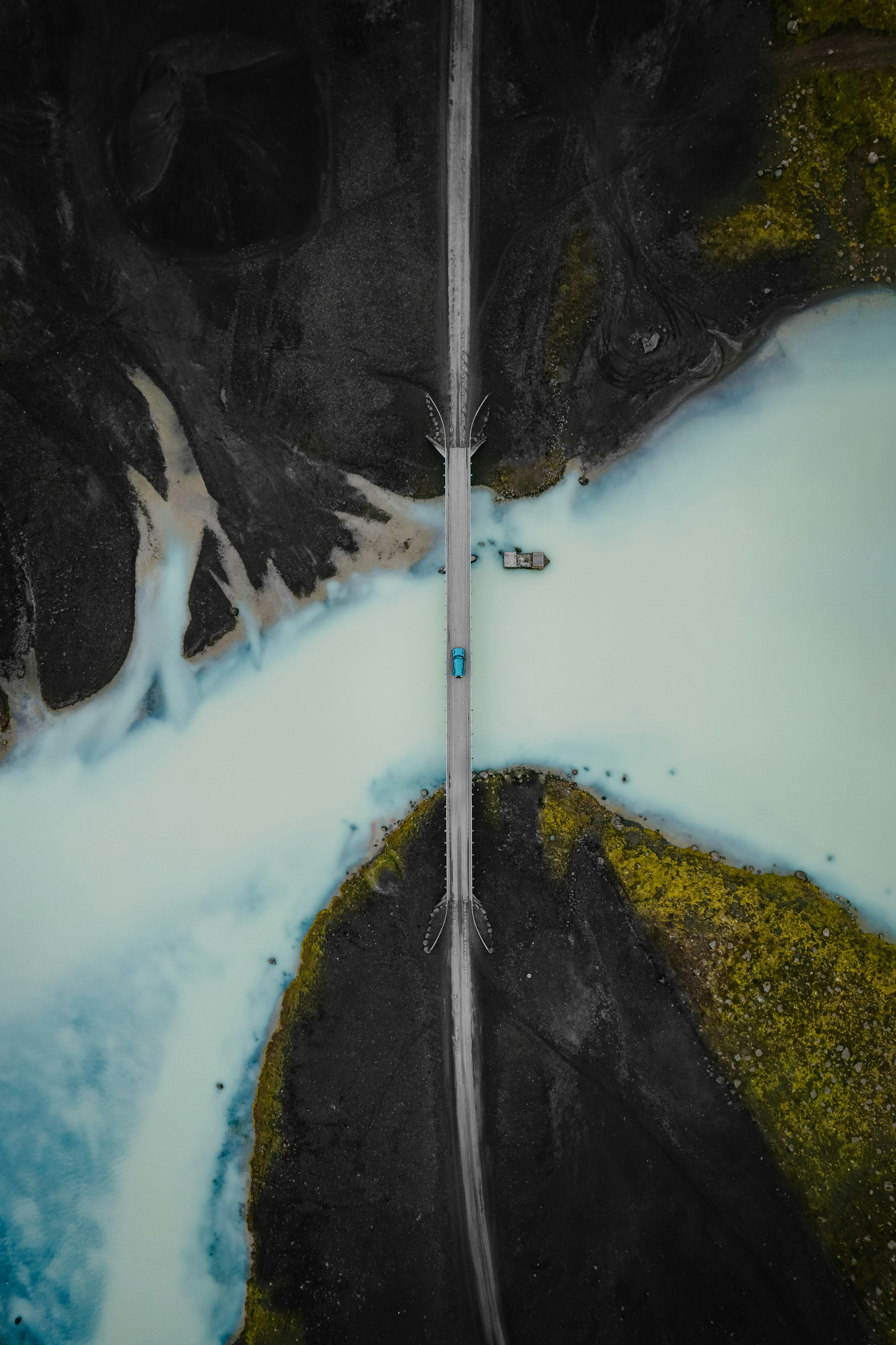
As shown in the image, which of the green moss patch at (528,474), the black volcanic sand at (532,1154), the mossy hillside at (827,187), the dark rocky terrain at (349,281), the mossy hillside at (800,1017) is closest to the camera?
the mossy hillside at (800,1017)

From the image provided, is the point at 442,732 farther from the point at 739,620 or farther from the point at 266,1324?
the point at 266,1324

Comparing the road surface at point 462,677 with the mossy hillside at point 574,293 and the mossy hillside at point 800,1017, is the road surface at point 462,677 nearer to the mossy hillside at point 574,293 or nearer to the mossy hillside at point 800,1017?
the mossy hillside at point 574,293

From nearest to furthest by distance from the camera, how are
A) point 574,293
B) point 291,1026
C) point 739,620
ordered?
point 291,1026
point 574,293
point 739,620

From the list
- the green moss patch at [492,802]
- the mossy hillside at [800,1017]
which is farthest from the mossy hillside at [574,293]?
the mossy hillside at [800,1017]

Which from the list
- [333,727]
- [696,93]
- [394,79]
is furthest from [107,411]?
[696,93]

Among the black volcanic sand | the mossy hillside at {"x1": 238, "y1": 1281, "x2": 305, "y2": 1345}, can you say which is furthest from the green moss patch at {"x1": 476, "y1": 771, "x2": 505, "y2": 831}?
the mossy hillside at {"x1": 238, "y1": 1281, "x2": 305, "y2": 1345}

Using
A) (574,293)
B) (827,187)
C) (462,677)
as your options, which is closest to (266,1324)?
(462,677)
